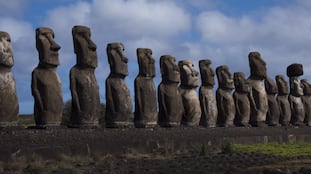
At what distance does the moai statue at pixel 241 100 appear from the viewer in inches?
706

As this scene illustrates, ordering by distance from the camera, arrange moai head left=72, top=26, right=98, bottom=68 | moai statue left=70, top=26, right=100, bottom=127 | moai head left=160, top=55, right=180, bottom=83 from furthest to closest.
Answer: moai head left=160, top=55, right=180, bottom=83, moai head left=72, top=26, right=98, bottom=68, moai statue left=70, top=26, right=100, bottom=127

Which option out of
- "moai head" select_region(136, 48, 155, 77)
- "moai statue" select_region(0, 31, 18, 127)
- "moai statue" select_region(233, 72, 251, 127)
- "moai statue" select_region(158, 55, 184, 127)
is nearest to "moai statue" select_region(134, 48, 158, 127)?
"moai head" select_region(136, 48, 155, 77)

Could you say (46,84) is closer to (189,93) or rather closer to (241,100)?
(189,93)

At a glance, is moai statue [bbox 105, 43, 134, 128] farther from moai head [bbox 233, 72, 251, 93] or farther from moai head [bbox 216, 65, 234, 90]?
moai head [bbox 233, 72, 251, 93]

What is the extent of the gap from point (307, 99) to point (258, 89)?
3688mm

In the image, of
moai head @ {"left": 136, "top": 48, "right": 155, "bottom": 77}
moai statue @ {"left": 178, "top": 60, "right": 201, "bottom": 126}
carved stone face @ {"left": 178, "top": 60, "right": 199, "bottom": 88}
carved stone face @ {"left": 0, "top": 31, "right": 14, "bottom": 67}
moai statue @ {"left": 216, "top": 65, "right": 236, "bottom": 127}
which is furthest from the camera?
moai statue @ {"left": 216, "top": 65, "right": 236, "bottom": 127}

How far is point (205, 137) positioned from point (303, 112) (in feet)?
25.2

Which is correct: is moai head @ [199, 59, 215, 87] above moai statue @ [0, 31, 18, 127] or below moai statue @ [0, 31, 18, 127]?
above

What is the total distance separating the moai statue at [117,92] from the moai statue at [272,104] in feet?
25.7

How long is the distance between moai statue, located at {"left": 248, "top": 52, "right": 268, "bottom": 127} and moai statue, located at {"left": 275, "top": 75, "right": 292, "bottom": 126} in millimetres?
1382

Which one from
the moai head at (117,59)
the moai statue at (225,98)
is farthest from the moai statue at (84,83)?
the moai statue at (225,98)

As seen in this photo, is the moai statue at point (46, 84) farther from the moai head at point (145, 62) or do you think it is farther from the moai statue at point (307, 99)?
the moai statue at point (307, 99)

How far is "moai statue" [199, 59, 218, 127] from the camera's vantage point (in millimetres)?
16297

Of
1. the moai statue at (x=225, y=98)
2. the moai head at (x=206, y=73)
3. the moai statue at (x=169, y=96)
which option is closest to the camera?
the moai statue at (x=169, y=96)
